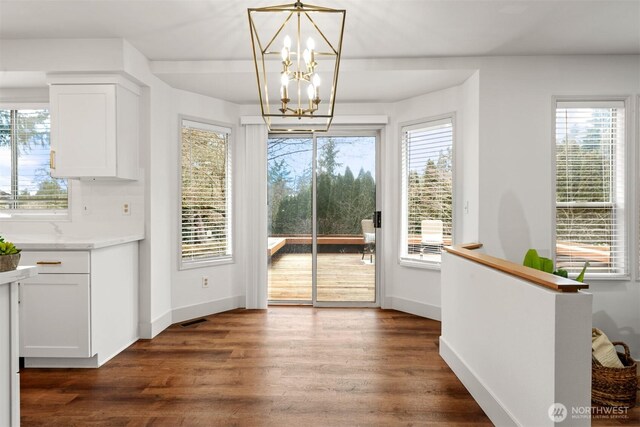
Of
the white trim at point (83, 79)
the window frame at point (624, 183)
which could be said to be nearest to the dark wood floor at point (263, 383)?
the window frame at point (624, 183)

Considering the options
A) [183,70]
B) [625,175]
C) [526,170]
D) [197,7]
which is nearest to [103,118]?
[183,70]

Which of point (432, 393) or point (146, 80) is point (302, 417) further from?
point (146, 80)

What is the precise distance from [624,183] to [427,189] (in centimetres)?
182

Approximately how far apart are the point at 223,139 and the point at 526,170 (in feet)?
11.0

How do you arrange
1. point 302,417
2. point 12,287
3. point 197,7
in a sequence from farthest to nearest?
1. point 197,7
2. point 302,417
3. point 12,287

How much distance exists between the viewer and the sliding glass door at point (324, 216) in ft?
15.9

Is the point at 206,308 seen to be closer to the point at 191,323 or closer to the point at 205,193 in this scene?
the point at 191,323

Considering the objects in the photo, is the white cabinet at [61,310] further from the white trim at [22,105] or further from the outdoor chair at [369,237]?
the outdoor chair at [369,237]

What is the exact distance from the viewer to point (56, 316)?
2943 millimetres

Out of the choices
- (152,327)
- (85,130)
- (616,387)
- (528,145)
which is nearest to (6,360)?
(152,327)

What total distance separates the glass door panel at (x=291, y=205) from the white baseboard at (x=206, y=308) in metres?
0.46

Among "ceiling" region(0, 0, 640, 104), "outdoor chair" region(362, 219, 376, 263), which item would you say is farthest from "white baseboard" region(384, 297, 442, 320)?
"ceiling" region(0, 0, 640, 104)

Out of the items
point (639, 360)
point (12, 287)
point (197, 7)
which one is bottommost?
point (639, 360)

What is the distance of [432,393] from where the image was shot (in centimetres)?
257
